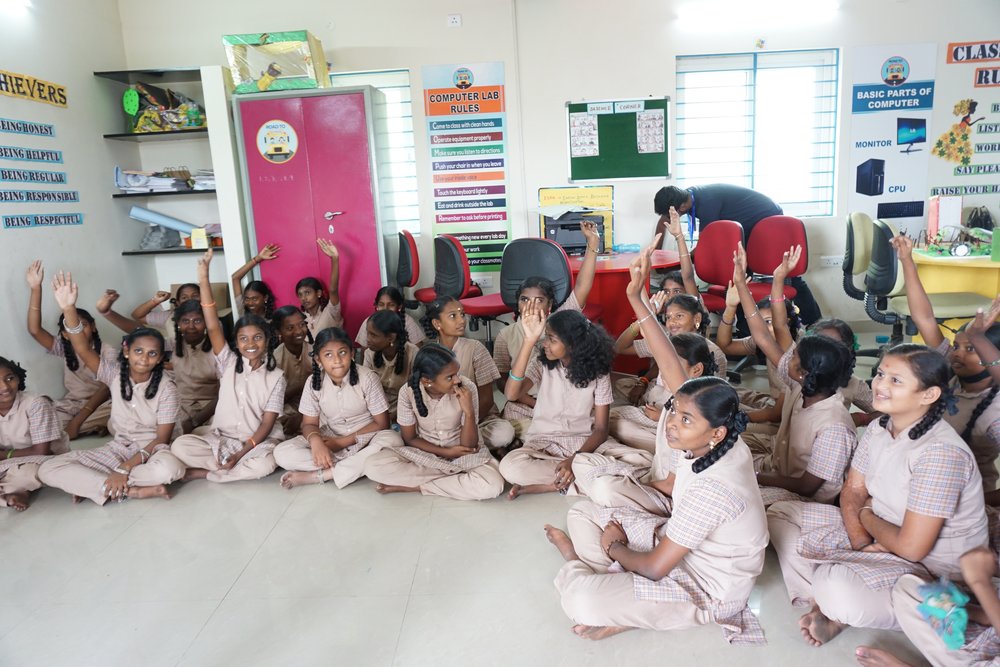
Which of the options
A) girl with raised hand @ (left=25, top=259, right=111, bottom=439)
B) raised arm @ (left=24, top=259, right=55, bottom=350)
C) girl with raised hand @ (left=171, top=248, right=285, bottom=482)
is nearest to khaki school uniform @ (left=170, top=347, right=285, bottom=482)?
girl with raised hand @ (left=171, top=248, right=285, bottom=482)

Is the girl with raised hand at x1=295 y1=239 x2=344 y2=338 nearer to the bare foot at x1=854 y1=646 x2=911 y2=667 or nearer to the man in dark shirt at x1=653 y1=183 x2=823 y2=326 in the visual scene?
the man in dark shirt at x1=653 y1=183 x2=823 y2=326

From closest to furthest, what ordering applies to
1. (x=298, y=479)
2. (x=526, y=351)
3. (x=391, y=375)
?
(x=526, y=351) → (x=298, y=479) → (x=391, y=375)

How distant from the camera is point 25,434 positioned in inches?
115

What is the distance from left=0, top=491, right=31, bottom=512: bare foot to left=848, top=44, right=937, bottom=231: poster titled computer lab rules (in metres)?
5.38

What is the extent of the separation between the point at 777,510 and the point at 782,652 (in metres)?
0.49

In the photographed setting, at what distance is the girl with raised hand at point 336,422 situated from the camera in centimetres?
285

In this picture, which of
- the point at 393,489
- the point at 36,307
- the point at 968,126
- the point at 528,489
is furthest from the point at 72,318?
the point at 968,126

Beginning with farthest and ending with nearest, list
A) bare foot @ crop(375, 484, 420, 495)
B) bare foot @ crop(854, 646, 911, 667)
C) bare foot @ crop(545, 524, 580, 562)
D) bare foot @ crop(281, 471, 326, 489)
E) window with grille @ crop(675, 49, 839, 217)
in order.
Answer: window with grille @ crop(675, 49, 839, 217) < bare foot @ crop(281, 471, 326, 489) < bare foot @ crop(375, 484, 420, 495) < bare foot @ crop(545, 524, 580, 562) < bare foot @ crop(854, 646, 911, 667)

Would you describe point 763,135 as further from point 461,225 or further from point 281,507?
point 281,507

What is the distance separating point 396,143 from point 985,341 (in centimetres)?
414

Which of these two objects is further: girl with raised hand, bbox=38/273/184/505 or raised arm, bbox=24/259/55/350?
raised arm, bbox=24/259/55/350

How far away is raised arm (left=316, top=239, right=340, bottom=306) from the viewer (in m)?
4.44

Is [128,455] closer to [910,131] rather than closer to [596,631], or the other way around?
[596,631]

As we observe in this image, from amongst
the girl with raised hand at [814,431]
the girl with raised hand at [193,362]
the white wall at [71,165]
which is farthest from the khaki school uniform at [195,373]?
the girl with raised hand at [814,431]
